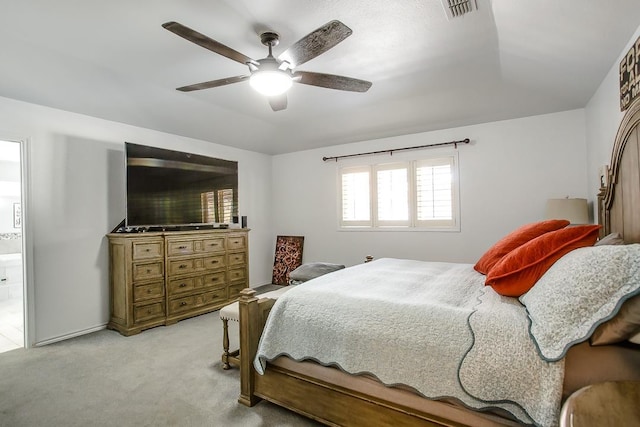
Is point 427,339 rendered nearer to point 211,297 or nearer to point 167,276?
point 167,276

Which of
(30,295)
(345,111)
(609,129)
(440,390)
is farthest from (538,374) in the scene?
(30,295)

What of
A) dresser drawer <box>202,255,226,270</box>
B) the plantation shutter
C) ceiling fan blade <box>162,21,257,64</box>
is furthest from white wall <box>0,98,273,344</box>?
the plantation shutter

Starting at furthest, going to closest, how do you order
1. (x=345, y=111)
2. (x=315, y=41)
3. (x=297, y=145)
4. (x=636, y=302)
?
(x=297, y=145) < (x=345, y=111) < (x=315, y=41) < (x=636, y=302)

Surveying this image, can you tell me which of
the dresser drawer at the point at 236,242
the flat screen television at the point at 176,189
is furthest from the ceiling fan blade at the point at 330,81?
the dresser drawer at the point at 236,242

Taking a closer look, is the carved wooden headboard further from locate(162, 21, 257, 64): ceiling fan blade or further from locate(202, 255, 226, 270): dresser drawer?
locate(202, 255, 226, 270): dresser drawer

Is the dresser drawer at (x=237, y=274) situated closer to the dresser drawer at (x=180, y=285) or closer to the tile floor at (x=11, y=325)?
the dresser drawer at (x=180, y=285)

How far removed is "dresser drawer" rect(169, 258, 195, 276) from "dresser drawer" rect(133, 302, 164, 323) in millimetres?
395

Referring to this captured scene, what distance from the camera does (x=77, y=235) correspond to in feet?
11.6

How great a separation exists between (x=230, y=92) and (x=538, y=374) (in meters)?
3.61

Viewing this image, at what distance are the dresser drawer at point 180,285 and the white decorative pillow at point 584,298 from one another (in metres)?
3.73

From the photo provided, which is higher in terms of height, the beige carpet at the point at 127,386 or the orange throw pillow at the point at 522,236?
the orange throw pillow at the point at 522,236

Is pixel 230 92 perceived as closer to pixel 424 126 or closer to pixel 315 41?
pixel 315 41

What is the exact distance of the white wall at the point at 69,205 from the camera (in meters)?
3.21

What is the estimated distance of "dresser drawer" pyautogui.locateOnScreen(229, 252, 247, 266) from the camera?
4.63 metres
